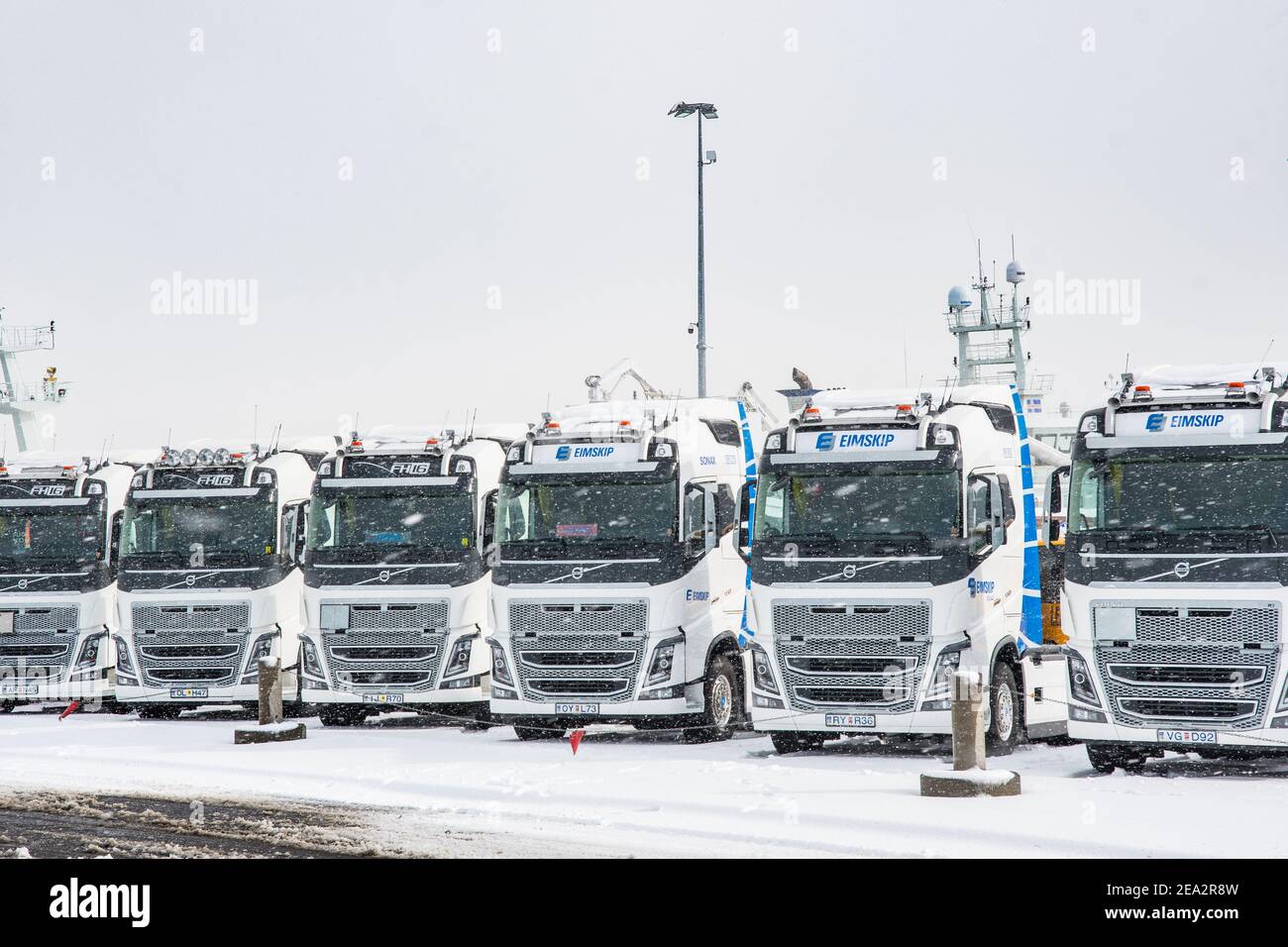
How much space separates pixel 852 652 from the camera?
1545 centimetres

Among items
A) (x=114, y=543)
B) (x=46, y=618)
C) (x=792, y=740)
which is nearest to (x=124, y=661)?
(x=46, y=618)

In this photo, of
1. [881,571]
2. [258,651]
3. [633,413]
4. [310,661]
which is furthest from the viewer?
[258,651]

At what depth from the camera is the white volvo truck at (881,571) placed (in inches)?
600

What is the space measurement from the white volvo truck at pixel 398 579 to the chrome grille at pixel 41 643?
154 inches

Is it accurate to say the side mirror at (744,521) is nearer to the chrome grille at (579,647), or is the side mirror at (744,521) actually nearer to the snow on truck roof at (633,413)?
the chrome grille at (579,647)

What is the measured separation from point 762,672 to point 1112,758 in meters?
3.40

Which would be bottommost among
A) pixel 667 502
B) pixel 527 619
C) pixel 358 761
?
pixel 358 761

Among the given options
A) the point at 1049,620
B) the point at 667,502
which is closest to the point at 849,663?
the point at 667,502

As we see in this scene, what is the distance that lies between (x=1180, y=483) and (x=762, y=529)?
3951 millimetres

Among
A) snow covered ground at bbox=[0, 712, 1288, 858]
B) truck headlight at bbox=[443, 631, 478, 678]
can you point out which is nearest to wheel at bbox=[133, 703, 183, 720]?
snow covered ground at bbox=[0, 712, 1288, 858]
